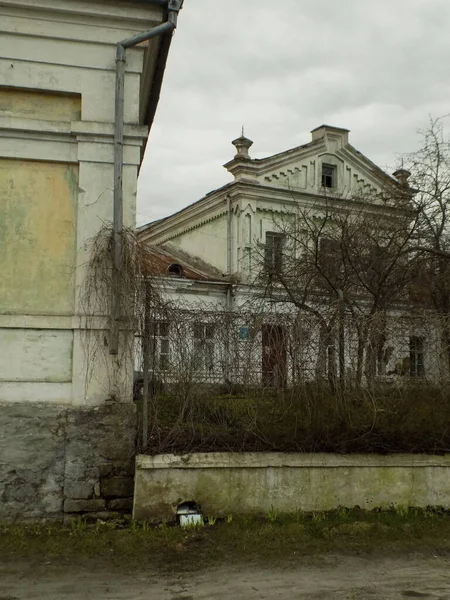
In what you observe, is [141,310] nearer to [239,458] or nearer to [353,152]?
[239,458]

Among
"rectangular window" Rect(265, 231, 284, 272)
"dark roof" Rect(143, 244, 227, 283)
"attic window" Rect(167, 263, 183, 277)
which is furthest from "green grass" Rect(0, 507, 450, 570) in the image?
"attic window" Rect(167, 263, 183, 277)

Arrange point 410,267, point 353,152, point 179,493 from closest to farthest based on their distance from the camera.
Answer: point 179,493 < point 410,267 < point 353,152

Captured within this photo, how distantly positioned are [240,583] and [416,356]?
157 inches

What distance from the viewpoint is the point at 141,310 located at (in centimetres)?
782

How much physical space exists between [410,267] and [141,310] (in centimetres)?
938

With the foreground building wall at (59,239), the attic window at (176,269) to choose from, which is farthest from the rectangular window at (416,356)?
the attic window at (176,269)

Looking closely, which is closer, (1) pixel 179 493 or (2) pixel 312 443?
(1) pixel 179 493

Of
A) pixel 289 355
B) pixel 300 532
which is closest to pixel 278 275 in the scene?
pixel 289 355

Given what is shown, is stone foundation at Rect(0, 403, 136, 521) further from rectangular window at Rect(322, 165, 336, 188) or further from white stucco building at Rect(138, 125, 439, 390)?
rectangular window at Rect(322, 165, 336, 188)

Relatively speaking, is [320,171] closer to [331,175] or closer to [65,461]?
[331,175]

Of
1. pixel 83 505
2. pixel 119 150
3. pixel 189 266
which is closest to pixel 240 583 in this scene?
pixel 83 505

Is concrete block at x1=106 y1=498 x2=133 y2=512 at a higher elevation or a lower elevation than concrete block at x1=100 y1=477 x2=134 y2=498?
lower

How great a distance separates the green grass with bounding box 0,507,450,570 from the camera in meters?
6.69

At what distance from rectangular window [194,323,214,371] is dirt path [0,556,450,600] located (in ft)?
7.98
